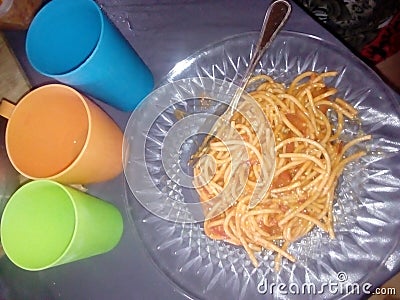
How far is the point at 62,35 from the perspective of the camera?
88cm

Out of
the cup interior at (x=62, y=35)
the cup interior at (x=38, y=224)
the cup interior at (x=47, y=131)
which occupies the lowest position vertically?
the cup interior at (x=38, y=224)

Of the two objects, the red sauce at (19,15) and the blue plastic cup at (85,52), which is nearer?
the blue plastic cup at (85,52)

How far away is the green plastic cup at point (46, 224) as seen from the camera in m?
0.81

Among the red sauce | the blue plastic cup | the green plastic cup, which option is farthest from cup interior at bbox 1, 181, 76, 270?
the red sauce

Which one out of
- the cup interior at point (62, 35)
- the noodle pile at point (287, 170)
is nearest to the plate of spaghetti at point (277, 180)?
the noodle pile at point (287, 170)

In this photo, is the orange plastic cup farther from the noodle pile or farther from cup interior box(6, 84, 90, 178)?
the noodle pile

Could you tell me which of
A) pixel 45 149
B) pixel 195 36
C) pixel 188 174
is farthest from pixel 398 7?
pixel 45 149

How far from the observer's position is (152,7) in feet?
3.20

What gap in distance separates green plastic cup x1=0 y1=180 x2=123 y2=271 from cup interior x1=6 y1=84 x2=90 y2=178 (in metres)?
0.03

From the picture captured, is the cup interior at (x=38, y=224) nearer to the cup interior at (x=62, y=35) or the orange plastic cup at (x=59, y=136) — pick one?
the orange plastic cup at (x=59, y=136)

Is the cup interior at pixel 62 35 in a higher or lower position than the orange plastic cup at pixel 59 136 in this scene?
higher

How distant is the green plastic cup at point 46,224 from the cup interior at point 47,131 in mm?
34

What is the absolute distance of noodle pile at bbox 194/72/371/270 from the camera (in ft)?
2.75

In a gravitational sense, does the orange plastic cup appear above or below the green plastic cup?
above
